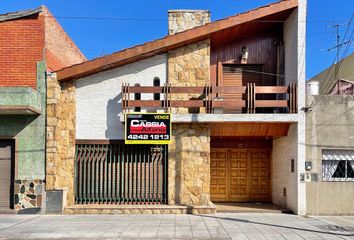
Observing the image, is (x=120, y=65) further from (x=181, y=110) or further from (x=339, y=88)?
(x=339, y=88)

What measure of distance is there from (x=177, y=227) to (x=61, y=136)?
511 centimetres

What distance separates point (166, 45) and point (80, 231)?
20.7 feet

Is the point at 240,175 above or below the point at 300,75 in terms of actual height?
below

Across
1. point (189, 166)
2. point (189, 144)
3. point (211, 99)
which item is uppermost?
point (211, 99)

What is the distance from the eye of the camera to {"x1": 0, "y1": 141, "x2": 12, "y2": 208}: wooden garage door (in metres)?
11.4

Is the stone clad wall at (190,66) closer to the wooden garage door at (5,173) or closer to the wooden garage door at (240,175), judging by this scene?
the wooden garage door at (240,175)

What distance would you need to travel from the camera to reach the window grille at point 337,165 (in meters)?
11.6

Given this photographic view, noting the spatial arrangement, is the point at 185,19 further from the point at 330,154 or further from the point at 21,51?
the point at 330,154

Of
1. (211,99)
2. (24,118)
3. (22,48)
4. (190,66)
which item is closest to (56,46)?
(22,48)

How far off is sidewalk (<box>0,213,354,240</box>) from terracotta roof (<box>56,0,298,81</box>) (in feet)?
15.6

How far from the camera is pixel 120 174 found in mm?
11781

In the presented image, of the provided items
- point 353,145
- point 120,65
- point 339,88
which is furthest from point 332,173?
point 120,65

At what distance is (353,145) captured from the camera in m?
11.6

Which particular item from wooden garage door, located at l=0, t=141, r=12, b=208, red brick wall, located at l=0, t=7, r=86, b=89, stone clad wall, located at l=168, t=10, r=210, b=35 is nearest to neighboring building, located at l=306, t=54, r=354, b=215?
stone clad wall, located at l=168, t=10, r=210, b=35
